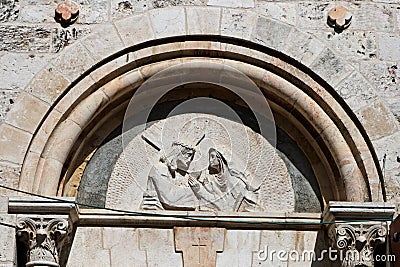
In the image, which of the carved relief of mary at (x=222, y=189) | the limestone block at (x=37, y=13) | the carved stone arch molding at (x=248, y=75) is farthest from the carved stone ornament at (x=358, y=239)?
the limestone block at (x=37, y=13)

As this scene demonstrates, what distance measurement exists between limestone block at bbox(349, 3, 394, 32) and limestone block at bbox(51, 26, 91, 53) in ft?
6.81

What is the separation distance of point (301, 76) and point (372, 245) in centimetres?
137

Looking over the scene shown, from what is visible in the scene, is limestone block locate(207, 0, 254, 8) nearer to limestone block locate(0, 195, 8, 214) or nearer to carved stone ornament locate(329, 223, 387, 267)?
carved stone ornament locate(329, 223, 387, 267)

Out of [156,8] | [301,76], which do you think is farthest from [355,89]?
[156,8]

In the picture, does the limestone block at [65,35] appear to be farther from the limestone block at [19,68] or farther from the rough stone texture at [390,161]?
the rough stone texture at [390,161]

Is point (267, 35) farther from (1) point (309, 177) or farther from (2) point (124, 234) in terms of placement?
(2) point (124, 234)

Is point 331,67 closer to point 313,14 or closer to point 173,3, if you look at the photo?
point 313,14

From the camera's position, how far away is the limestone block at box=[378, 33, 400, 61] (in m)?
6.79

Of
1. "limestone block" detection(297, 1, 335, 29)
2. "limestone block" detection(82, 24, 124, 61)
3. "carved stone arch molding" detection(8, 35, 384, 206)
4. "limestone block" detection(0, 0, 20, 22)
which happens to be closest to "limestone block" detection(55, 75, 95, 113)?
"carved stone arch molding" detection(8, 35, 384, 206)

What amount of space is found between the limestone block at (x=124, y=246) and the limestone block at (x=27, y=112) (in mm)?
968

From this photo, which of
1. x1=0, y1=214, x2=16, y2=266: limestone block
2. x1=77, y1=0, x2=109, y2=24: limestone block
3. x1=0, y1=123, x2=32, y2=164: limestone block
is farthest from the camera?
x1=77, y1=0, x2=109, y2=24: limestone block

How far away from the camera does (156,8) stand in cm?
688

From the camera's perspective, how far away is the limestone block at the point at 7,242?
6.16 metres

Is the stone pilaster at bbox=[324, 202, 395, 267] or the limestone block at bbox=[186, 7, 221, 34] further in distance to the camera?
the limestone block at bbox=[186, 7, 221, 34]
